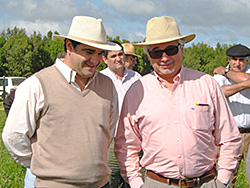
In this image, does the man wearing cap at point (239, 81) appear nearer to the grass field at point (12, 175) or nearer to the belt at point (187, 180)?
the grass field at point (12, 175)

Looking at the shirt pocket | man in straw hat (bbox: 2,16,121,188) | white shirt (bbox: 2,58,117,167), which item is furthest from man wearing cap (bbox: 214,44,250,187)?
white shirt (bbox: 2,58,117,167)

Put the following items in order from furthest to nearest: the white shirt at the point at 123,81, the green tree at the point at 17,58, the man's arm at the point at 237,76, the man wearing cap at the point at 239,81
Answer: the green tree at the point at 17,58 < the white shirt at the point at 123,81 < the man wearing cap at the point at 239,81 < the man's arm at the point at 237,76

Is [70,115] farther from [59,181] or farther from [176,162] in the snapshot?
[176,162]

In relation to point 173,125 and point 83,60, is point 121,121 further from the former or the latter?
point 83,60

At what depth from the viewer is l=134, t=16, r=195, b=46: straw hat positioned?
2965 millimetres

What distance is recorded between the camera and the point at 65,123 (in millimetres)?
2518

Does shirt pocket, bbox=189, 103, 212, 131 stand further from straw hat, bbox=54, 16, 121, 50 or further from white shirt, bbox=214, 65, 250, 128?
white shirt, bbox=214, 65, 250, 128

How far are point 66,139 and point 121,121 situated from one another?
0.68 meters

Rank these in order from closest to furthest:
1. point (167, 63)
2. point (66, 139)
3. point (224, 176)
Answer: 1. point (66, 139)
2. point (224, 176)
3. point (167, 63)

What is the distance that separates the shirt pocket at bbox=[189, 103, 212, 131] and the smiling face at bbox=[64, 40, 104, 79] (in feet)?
3.09

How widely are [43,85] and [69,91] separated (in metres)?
0.21

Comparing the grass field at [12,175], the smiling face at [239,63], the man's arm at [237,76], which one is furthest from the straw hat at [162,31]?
the grass field at [12,175]

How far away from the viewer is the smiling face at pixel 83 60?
271 centimetres

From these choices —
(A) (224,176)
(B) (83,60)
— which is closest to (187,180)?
(A) (224,176)
